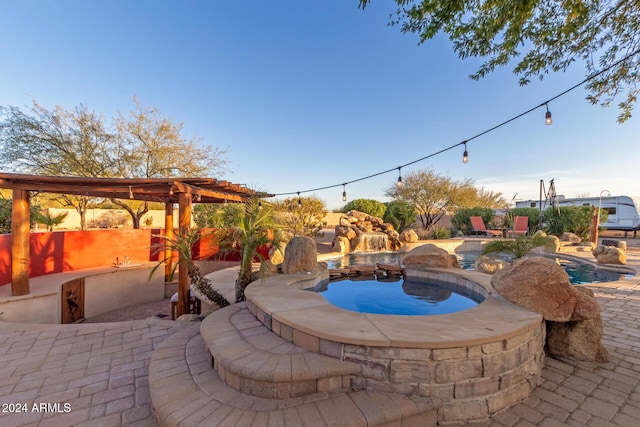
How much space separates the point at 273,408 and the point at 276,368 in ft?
0.71

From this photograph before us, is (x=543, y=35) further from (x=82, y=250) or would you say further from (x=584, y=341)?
(x=82, y=250)

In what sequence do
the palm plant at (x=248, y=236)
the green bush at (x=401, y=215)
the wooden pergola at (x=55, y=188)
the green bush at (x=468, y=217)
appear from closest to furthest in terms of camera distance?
the palm plant at (x=248, y=236) → the wooden pergola at (x=55, y=188) → the green bush at (x=468, y=217) → the green bush at (x=401, y=215)

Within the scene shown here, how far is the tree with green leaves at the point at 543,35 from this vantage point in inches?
113

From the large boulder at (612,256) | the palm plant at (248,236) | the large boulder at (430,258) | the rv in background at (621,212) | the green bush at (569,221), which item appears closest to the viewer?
the palm plant at (248,236)

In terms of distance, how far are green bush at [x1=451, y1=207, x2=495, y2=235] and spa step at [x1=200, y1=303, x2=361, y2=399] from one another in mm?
16686

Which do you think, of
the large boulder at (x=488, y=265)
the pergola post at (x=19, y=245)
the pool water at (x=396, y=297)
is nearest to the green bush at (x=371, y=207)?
the large boulder at (x=488, y=265)

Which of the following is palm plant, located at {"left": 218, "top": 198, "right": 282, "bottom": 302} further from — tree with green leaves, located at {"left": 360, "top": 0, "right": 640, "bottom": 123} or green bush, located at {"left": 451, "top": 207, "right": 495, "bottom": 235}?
green bush, located at {"left": 451, "top": 207, "right": 495, "bottom": 235}

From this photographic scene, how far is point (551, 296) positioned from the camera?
2355mm

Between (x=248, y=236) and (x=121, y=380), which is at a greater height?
(x=248, y=236)

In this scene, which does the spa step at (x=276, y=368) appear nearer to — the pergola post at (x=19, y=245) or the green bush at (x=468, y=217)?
the pergola post at (x=19, y=245)

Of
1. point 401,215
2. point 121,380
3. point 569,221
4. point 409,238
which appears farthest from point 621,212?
point 121,380

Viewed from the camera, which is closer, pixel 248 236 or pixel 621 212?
pixel 248 236

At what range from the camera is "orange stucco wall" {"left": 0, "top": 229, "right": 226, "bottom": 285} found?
214 inches

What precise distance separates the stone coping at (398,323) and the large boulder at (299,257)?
134cm
